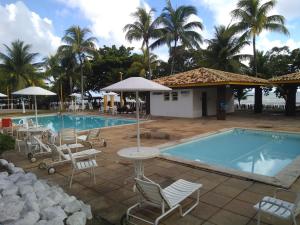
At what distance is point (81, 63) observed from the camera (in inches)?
1252

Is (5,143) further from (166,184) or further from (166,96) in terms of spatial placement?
(166,96)

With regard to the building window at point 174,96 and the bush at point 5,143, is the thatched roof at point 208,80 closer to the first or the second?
the building window at point 174,96

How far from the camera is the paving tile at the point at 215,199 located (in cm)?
453

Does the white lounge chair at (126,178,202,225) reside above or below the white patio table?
below

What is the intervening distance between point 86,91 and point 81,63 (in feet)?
22.3

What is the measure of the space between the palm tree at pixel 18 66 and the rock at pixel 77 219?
29535 mm

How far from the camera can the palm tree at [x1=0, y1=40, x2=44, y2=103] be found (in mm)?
30297

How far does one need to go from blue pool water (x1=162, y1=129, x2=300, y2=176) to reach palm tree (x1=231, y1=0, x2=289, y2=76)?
1379 centimetres

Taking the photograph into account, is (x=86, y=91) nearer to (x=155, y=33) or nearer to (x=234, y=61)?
(x=155, y=33)

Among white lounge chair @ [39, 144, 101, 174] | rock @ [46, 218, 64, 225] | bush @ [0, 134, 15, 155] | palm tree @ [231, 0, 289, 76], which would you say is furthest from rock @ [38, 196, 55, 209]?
palm tree @ [231, 0, 289, 76]

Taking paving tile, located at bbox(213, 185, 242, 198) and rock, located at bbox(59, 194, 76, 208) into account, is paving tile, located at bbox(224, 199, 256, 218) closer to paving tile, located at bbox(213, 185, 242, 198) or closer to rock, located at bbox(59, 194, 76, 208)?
paving tile, located at bbox(213, 185, 242, 198)

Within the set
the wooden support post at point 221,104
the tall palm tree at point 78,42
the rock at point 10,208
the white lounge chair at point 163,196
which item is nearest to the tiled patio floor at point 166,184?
the white lounge chair at point 163,196

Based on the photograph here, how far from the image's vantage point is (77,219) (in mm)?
3727

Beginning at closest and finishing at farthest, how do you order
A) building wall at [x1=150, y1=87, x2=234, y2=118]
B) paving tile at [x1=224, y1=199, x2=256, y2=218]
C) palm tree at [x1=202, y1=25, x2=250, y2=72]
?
paving tile at [x1=224, y1=199, x2=256, y2=218], building wall at [x1=150, y1=87, x2=234, y2=118], palm tree at [x1=202, y1=25, x2=250, y2=72]
